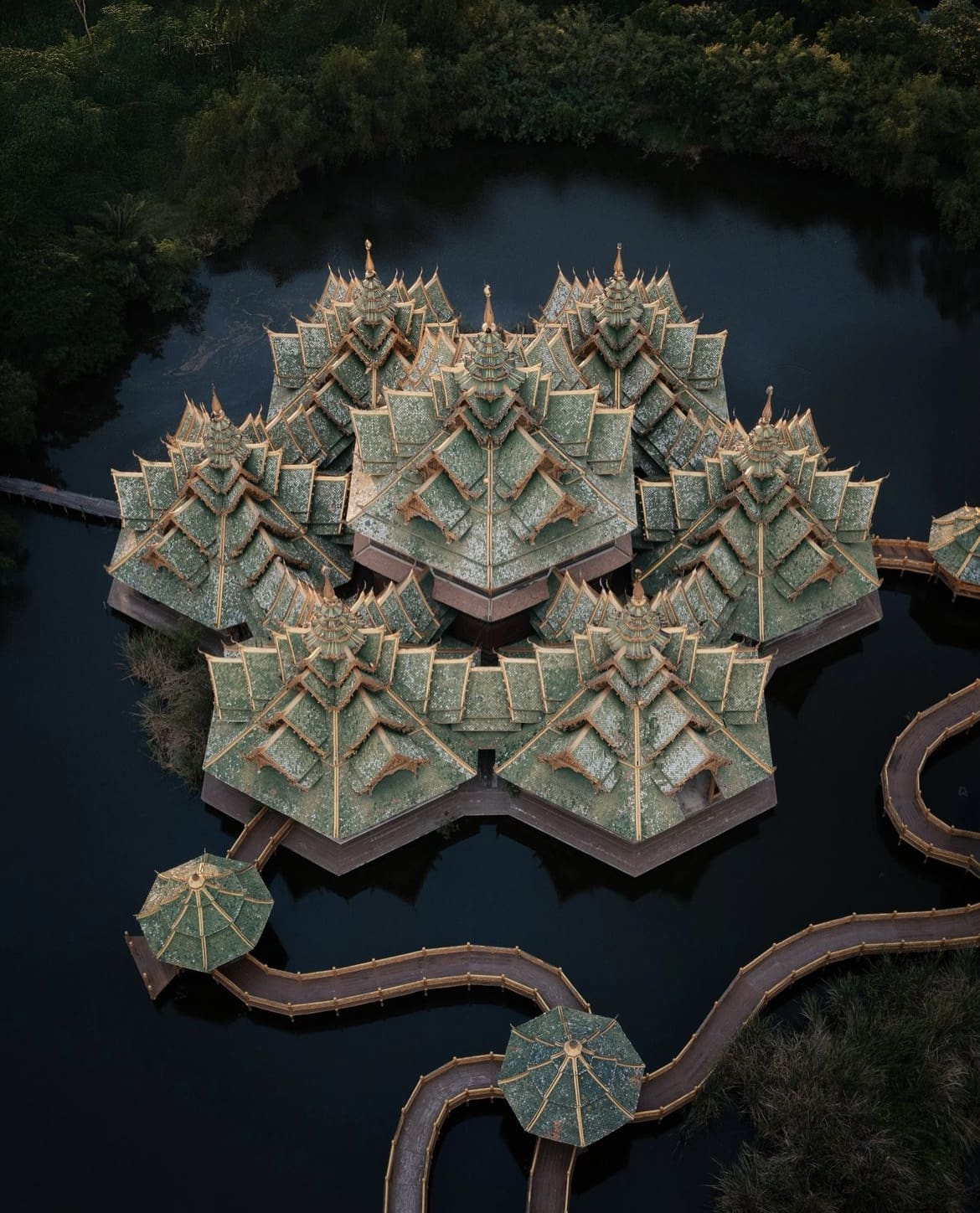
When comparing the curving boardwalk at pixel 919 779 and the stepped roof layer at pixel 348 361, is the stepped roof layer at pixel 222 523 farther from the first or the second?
the curving boardwalk at pixel 919 779

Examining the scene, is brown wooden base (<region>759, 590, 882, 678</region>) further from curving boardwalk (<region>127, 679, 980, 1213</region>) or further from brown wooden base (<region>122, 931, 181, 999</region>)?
brown wooden base (<region>122, 931, 181, 999</region>)

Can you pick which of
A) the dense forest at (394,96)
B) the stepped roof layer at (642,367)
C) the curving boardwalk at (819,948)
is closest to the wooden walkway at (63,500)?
the dense forest at (394,96)

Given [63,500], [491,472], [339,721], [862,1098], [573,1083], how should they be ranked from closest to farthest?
[573,1083]
[862,1098]
[339,721]
[491,472]
[63,500]

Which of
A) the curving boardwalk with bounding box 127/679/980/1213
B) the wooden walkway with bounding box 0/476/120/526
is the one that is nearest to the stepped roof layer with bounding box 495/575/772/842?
the curving boardwalk with bounding box 127/679/980/1213

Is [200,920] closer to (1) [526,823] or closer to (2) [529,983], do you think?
(2) [529,983]

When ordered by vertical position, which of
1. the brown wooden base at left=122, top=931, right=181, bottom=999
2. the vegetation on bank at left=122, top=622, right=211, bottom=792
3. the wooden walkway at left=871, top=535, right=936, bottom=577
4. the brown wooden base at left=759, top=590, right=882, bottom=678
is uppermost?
the wooden walkway at left=871, top=535, right=936, bottom=577

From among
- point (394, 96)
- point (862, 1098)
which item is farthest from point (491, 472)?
point (394, 96)
